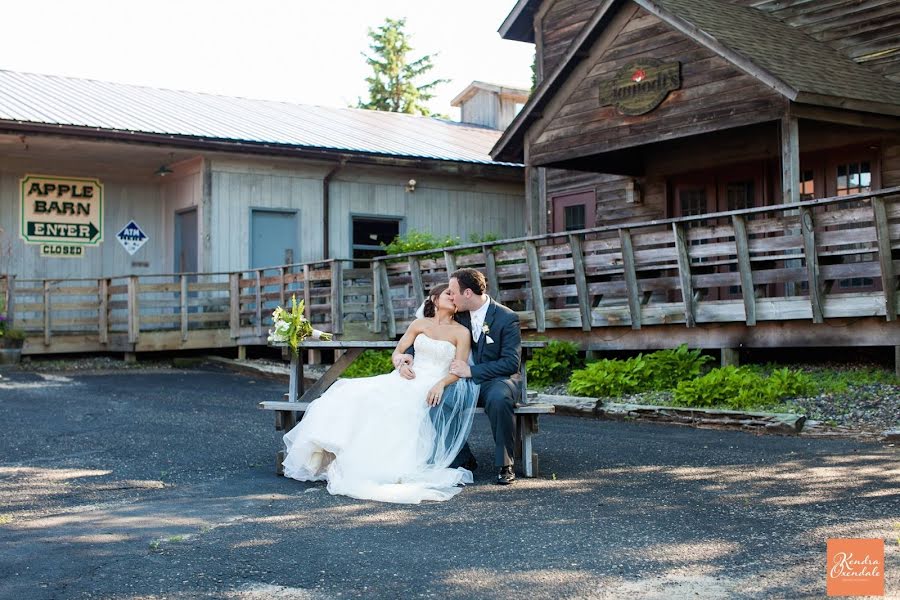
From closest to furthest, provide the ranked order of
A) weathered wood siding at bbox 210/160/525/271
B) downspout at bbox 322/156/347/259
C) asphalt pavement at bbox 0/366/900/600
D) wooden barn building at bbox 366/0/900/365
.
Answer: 1. asphalt pavement at bbox 0/366/900/600
2. wooden barn building at bbox 366/0/900/365
3. weathered wood siding at bbox 210/160/525/271
4. downspout at bbox 322/156/347/259

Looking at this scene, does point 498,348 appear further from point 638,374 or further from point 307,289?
point 307,289

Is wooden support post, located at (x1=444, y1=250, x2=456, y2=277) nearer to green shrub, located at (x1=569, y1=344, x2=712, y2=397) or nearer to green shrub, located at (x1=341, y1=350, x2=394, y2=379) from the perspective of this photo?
green shrub, located at (x1=341, y1=350, x2=394, y2=379)

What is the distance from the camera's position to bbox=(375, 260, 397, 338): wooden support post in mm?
16547

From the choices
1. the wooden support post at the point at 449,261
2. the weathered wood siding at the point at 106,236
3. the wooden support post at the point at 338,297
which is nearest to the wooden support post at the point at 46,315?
the weathered wood siding at the point at 106,236

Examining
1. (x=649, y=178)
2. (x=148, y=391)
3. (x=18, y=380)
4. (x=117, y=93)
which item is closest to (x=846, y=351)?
(x=649, y=178)

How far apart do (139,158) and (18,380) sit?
Result: 6737 millimetres

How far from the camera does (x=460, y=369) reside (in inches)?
303

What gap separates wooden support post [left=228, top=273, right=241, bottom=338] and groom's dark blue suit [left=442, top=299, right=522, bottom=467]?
1194 cm

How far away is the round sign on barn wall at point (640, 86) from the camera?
14.0 meters

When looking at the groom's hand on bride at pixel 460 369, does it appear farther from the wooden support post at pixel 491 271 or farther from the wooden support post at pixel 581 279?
the wooden support post at pixel 491 271

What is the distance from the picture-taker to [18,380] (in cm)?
1546

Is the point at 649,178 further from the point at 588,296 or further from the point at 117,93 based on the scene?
the point at 117,93

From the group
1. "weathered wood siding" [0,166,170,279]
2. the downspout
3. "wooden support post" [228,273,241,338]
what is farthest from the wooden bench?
"weathered wood siding" [0,166,170,279]

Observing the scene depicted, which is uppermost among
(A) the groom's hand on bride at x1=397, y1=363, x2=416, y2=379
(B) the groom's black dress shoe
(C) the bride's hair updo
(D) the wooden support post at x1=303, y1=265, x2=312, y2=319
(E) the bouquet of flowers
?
(D) the wooden support post at x1=303, y1=265, x2=312, y2=319
